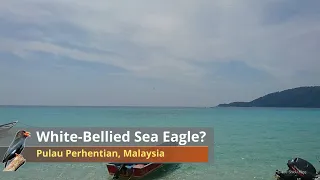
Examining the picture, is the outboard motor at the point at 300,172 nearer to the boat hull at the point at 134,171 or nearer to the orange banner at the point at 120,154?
the boat hull at the point at 134,171

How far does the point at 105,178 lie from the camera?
17.9 m

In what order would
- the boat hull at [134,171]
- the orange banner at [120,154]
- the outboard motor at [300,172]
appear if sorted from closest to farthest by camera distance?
the outboard motor at [300,172]
the boat hull at [134,171]
the orange banner at [120,154]

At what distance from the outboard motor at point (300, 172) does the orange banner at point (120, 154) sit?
6875 mm

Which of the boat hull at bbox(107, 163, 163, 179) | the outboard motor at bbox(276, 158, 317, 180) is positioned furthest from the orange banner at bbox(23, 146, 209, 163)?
the outboard motor at bbox(276, 158, 317, 180)

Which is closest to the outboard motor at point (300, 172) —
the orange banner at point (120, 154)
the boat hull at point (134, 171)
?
the boat hull at point (134, 171)

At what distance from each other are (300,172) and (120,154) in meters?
8.84

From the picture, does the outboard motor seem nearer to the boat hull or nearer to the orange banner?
the boat hull

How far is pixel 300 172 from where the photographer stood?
514 inches

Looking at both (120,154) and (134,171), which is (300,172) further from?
(120,154)

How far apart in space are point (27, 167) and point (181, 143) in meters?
9.23

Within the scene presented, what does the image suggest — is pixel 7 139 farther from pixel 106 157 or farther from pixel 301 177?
pixel 301 177

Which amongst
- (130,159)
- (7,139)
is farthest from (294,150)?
(7,139)

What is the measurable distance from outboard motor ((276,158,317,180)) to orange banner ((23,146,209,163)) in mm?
6875

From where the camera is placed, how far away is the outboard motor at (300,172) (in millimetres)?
12906
